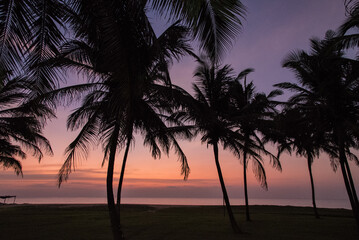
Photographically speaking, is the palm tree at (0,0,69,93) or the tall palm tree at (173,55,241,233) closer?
the palm tree at (0,0,69,93)

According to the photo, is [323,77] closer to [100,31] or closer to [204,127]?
[204,127]

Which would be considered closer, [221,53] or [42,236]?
[221,53]

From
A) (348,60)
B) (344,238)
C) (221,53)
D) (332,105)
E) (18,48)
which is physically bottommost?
(344,238)

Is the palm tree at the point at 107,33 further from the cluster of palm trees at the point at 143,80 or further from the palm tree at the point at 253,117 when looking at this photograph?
the palm tree at the point at 253,117

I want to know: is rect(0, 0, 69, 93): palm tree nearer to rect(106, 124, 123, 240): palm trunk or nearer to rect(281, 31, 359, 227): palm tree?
rect(106, 124, 123, 240): palm trunk

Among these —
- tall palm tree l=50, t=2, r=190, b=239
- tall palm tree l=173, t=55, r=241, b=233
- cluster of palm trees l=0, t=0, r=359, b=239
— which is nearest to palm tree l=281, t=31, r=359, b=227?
cluster of palm trees l=0, t=0, r=359, b=239

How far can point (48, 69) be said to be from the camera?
494 cm

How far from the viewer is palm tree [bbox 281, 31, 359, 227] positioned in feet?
38.1

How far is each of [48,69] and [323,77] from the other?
1266cm

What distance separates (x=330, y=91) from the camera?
11984 millimetres

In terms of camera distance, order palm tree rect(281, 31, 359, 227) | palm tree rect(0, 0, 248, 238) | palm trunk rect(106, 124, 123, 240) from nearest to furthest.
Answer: palm tree rect(0, 0, 248, 238) < palm trunk rect(106, 124, 123, 240) < palm tree rect(281, 31, 359, 227)

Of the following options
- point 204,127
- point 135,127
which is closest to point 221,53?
point 135,127

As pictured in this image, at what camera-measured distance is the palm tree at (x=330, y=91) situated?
38.1ft

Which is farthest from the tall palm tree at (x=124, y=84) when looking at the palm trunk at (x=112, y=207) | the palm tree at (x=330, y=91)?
the palm tree at (x=330, y=91)
